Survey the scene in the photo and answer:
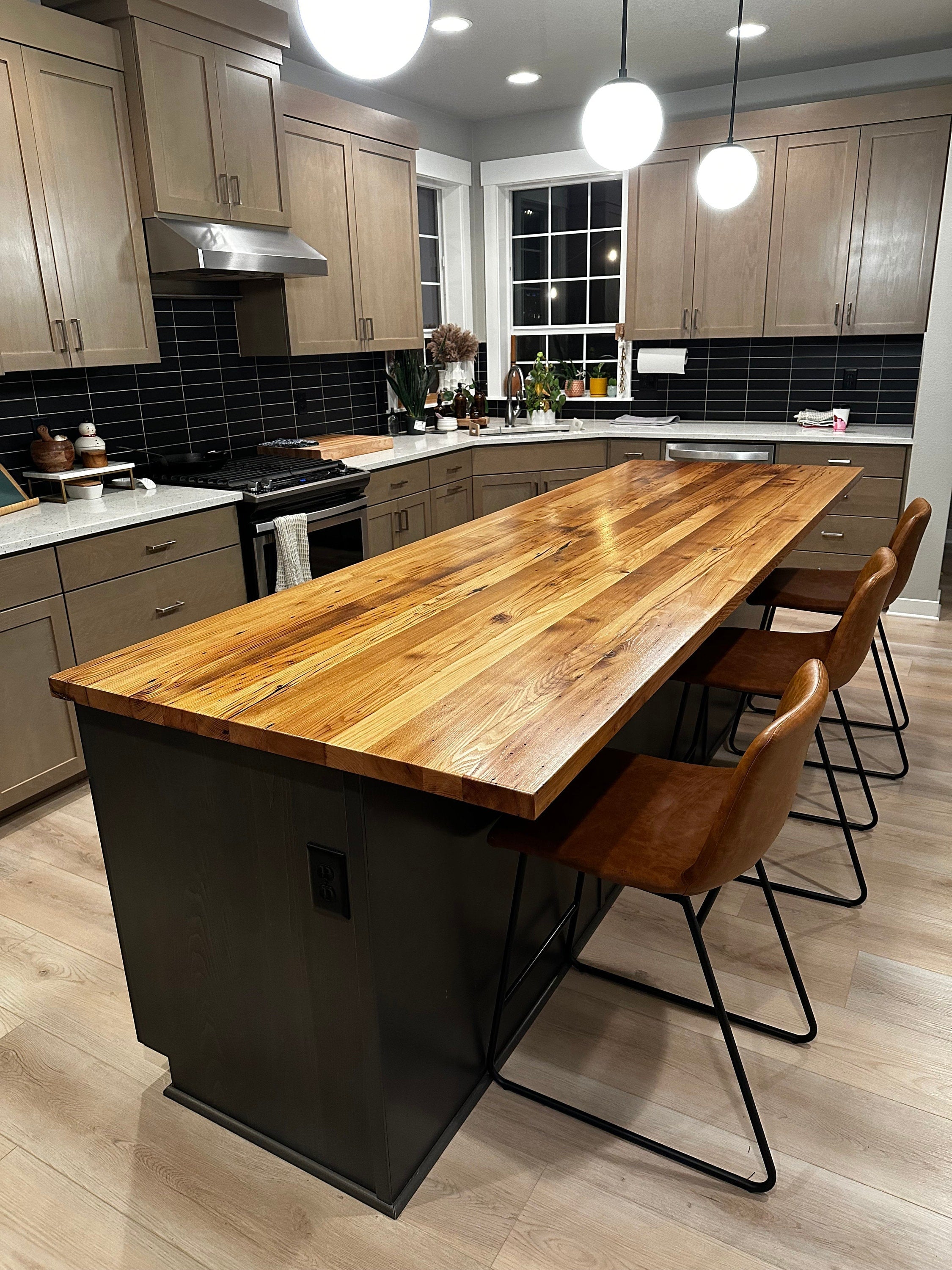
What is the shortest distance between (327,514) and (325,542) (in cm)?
13

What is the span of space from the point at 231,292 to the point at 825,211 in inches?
119

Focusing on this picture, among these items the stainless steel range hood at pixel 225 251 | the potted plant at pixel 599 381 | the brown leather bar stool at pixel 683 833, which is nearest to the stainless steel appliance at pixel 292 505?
the stainless steel range hood at pixel 225 251

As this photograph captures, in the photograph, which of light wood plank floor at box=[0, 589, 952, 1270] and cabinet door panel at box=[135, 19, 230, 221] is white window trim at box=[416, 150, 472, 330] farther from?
light wood plank floor at box=[0, 589, 952, 1270]

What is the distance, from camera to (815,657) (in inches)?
98.0

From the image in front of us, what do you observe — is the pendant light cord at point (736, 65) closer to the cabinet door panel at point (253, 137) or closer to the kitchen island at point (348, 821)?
the cabinet door panel at point (253, 137)

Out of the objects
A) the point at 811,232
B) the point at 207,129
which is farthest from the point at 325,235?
the point at 811,232

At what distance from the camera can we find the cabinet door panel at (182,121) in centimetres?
317

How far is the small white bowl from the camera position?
330cm

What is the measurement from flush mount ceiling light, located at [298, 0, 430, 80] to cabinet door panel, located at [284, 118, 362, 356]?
8.75ft

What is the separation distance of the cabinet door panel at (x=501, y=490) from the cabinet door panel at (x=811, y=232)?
5.02 ft

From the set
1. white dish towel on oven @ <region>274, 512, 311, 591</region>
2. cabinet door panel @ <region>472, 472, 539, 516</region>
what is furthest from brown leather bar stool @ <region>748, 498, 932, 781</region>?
cabinet door panel @ <region>472, 472, 539, 516</region>

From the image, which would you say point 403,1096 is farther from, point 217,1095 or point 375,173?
point 375,173

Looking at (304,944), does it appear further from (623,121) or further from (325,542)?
(325,542)

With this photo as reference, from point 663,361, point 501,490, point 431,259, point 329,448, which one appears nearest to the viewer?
point 329,448
